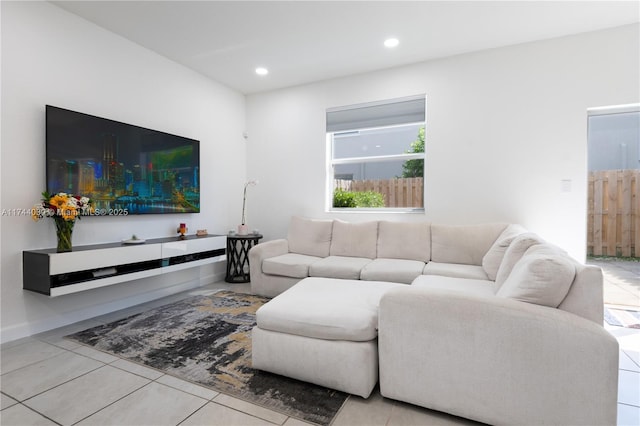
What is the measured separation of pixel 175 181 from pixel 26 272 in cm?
159

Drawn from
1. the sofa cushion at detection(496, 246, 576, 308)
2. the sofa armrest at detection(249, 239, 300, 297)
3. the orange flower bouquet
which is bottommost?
the sofa armrest at detection(249, 239, 300, 297)

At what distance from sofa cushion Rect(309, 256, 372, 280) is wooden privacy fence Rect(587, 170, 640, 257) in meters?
2.58

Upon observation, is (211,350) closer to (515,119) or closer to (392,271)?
(392,271)

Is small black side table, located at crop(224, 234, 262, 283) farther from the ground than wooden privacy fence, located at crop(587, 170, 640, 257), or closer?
closer

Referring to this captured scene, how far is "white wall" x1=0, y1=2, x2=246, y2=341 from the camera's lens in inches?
92.6

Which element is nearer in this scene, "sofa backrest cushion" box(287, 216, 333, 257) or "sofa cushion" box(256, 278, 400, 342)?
"sofa cushion" box(256, 278, 400, 342)

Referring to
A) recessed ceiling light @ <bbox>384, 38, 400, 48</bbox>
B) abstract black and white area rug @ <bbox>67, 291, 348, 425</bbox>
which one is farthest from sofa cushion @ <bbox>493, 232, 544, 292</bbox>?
recessed ceiling light @ <bbox>384, 38, 400, 48</bbox>

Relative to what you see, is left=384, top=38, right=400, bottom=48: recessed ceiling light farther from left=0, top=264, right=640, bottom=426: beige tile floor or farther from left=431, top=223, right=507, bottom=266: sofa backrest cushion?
left=0, top=264, right=640, bottom=426: beige tile floor

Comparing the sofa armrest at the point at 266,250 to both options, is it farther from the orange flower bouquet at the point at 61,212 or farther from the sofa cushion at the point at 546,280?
the sofa cushion at the point at 546,280

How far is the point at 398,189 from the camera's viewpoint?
3939 millimetres

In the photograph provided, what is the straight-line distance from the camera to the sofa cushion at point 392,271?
2.80 m

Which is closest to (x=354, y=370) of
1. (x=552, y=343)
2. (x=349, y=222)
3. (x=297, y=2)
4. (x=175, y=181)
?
(x=552, y=343)

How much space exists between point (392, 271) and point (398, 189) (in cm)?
142

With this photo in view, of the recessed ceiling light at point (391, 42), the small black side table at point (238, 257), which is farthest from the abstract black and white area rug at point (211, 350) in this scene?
the recessed ceiling light at point (391, 42)
